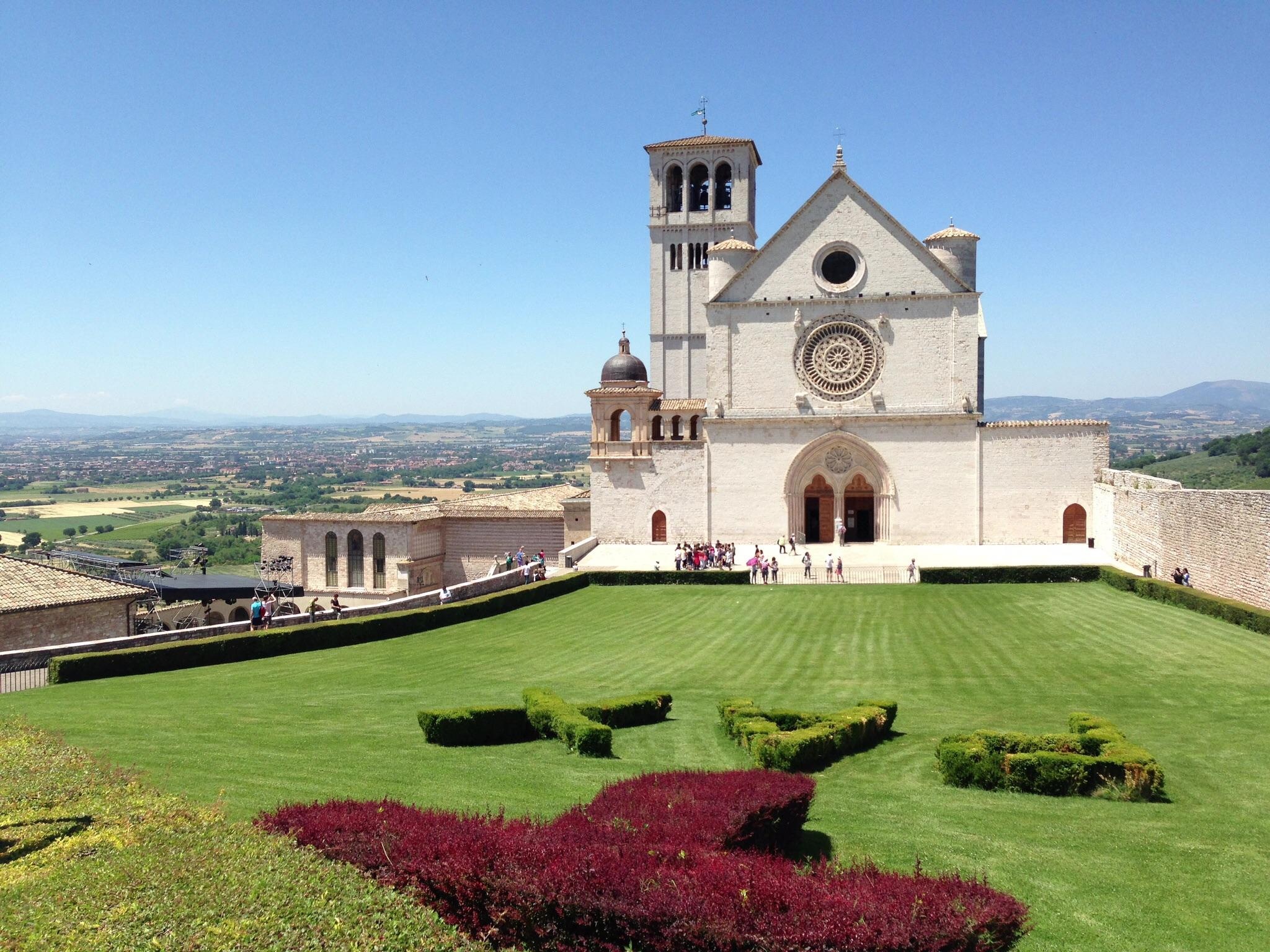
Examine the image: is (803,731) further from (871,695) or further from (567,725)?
(871,695)

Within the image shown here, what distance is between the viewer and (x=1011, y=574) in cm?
3428

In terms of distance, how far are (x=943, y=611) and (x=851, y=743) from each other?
15904 mm

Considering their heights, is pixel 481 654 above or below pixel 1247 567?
below

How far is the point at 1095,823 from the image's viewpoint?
11.2m

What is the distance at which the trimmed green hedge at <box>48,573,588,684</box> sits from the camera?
21578 mm

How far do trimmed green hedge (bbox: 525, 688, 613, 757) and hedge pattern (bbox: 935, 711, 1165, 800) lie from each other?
15.9 feet

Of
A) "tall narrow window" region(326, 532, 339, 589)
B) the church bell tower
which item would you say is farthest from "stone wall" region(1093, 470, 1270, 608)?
"tall narrow window" region(326, 532, 339, 589)

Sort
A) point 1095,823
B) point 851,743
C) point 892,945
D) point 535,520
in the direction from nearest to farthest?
1. point 892,945
2. point 1095,823
3. point 851,743
4. point 535,520

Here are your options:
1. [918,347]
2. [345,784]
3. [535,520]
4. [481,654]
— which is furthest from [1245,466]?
[345,784]

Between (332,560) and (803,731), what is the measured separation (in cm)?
3671

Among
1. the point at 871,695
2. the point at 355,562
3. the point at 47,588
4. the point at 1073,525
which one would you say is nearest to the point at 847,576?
the point at 1073,525

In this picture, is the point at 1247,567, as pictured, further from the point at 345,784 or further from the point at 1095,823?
the point at 345,784

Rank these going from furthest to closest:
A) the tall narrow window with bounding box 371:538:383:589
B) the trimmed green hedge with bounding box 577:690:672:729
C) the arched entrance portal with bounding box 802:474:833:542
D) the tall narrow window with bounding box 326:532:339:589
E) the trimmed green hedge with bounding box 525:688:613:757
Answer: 1. the tall narrow window with bounding box 326:532:339:589
2. the tall narrow window with bounding box 371:538:383:589
3. the arched entrance portal with bounding box 802:474:833:542
4. the trimmed green hedge with bounding box 577:690:672:729
5. the trimmed green hedge with bounding box 525:688:613:757

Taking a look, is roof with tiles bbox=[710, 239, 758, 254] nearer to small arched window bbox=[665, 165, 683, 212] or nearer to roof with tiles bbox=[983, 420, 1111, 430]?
small arched window bbox=[665, 165, 683, 212]
